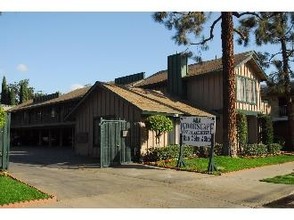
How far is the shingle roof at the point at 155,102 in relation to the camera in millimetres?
19778

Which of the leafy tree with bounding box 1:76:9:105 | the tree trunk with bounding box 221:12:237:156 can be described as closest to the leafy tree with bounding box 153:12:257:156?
the tree trunk with bounding box 221:12:237:156

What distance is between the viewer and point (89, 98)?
2306 centimetres

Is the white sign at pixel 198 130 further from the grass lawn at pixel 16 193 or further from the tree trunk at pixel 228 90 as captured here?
the grass lawn at pixel 16 193

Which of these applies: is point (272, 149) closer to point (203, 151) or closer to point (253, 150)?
point (253, 150)

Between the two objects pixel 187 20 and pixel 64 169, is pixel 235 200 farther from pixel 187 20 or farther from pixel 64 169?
pixel 187 20

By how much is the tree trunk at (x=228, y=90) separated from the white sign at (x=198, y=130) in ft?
14.5

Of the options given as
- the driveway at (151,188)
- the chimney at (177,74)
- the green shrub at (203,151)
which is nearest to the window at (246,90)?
the chimney at (177,74)

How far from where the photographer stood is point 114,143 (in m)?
17.9

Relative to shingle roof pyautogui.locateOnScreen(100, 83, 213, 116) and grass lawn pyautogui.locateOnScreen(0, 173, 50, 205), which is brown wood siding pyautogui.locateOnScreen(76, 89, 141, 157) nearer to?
shingle roof pyautogui.locateOnScreen(100, 83, 213, 116)

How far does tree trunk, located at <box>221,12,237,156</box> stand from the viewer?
809 inches

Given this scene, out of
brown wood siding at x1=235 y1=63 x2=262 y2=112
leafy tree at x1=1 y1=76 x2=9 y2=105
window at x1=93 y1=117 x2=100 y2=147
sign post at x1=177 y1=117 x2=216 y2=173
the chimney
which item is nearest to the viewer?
sign post at x1=177 y1=117 x2=216 y2=173

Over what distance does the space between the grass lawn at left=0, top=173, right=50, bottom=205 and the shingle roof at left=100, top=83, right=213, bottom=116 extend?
29.2 feet

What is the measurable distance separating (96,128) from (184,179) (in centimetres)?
994
